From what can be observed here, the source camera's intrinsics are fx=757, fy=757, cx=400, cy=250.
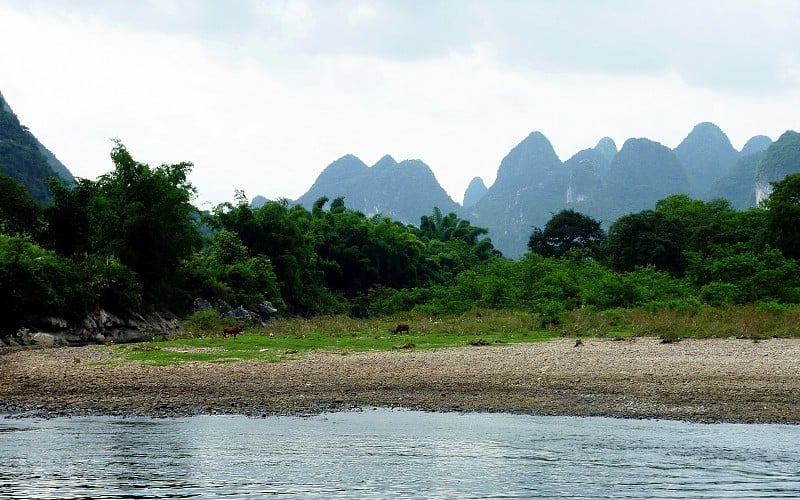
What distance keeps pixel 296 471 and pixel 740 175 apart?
7856 inches

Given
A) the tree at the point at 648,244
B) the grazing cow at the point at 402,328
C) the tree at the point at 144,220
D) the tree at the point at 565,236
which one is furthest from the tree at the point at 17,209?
the tree at the point at 565,236

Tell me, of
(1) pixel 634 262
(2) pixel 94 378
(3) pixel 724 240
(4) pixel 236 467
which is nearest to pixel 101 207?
(2) pixel 94 378

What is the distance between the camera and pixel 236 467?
12.5 meters

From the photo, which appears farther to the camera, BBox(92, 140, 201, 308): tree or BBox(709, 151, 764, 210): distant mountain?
BBox(709, 151, 764, 210): distant mountain

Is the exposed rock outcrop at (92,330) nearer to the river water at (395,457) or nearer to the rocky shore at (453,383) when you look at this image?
the rocky shore at (453,383)

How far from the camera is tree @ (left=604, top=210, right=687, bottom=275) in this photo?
60812 mm

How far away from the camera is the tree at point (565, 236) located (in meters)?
82.4

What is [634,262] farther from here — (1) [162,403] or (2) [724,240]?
(1) [162,403]

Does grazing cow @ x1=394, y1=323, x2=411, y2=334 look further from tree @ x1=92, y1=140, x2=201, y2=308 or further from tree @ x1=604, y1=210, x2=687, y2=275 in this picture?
tree @ x1=604, y1=210, x2=687, y2=275

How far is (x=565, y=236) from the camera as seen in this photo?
82.7 meters

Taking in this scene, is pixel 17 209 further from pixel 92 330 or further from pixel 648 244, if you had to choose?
pixel 648 244

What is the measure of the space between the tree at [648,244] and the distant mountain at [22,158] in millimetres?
65478

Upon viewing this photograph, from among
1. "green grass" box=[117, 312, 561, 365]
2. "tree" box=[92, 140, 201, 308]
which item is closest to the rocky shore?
"green grass" box=[117, 312, 561, 365]

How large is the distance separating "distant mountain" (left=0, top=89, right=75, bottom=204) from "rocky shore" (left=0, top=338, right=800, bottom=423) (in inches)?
3023
